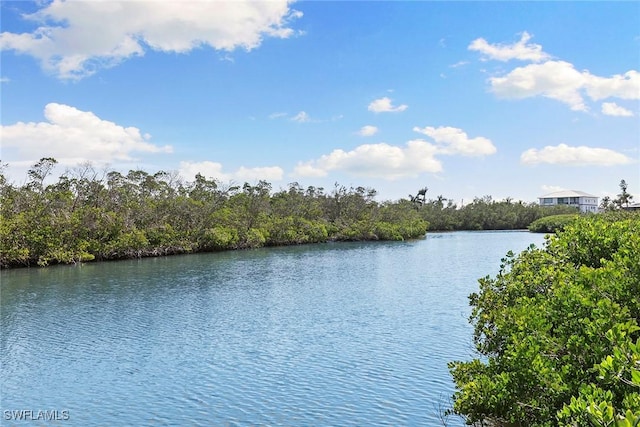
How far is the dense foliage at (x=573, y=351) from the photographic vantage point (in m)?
4.23

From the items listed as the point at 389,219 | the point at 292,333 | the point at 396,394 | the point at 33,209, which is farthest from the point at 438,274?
the point at 389,219

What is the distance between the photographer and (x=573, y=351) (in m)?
5.49

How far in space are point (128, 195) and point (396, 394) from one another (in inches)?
1712

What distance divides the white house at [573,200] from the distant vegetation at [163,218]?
169ft

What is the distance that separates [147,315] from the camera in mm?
19844

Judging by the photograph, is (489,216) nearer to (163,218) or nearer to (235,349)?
(163,218)

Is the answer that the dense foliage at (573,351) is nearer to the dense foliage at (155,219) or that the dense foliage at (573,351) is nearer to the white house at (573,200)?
the dense foliage at (155,219)

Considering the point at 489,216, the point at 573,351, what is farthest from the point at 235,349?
the point at 489,216

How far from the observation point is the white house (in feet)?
363

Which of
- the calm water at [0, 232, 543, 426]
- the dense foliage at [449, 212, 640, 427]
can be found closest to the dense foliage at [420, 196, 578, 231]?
the calm water at [0, 232, 543, 426]

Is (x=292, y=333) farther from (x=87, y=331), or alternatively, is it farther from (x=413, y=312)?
(x=87, y=331)

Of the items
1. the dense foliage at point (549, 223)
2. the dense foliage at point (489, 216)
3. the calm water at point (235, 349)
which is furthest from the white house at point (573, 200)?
the calm water at point (235, 349)

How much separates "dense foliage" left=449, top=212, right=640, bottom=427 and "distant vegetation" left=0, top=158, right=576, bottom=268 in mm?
37796

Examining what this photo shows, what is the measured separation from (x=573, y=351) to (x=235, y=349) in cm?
1121
